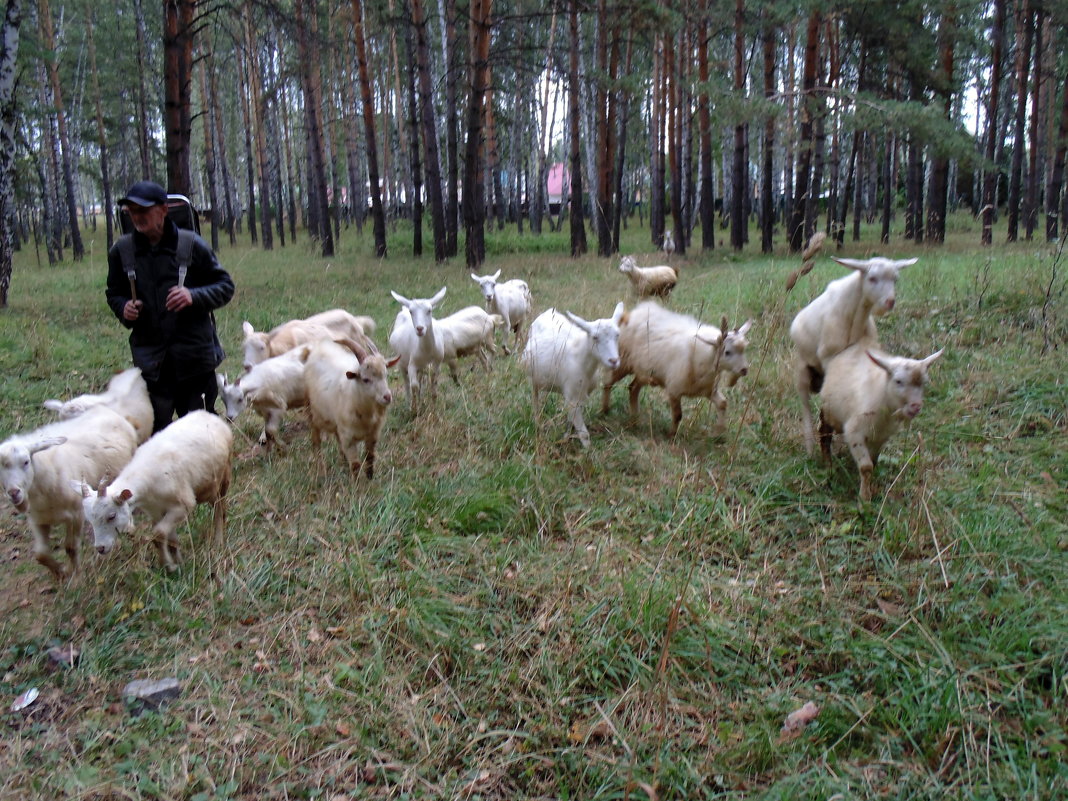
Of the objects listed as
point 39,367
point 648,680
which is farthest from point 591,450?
point 39,367

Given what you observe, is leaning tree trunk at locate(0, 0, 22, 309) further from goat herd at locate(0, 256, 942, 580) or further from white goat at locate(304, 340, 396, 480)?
white goat at locate(304, 340, 396, 480)

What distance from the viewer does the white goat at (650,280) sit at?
39.9 feet

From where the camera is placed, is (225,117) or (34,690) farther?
(225,117)

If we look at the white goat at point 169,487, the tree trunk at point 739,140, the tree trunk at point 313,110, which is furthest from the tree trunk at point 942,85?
the white goat at point 169,487

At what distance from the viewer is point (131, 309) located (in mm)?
Answer: 5027

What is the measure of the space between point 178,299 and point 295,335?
10.1 ft

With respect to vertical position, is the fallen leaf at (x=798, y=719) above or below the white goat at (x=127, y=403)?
below

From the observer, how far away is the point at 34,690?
12.0 feet

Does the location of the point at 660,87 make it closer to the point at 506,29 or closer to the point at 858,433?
the point at 506,29

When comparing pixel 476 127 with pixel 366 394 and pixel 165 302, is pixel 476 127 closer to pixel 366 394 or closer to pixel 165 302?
pixel 366 394

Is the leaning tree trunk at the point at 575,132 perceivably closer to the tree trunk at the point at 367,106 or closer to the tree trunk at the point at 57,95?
the tree trunk at the point at 367,106

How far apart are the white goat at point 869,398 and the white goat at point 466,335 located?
13.9ft

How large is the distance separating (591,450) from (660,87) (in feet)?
66.3

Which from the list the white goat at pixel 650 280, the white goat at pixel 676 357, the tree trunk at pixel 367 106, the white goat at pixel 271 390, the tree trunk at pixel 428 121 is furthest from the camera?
the tree trunk at pixel 367 106
